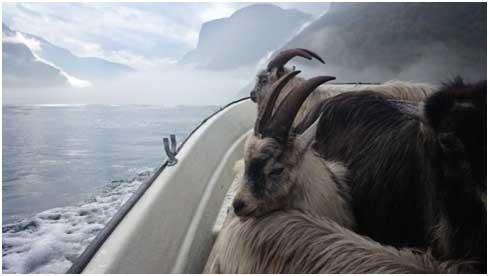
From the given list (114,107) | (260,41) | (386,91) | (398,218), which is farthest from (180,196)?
(114,107)

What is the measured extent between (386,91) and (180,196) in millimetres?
1545

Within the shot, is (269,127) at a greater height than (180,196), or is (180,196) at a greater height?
(269,127)

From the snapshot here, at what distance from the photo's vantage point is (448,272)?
104 cm

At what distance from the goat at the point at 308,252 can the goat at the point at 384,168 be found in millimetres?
139

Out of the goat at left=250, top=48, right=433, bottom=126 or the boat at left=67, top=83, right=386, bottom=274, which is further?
the goat at left=250, top=48, right=433, bottom=126

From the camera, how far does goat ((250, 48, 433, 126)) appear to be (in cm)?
256

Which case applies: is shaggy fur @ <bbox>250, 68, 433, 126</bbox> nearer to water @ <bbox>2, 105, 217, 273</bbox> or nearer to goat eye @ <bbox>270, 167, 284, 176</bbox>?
goat eye @ <bbox>270, 167, 284, 176</bbox>

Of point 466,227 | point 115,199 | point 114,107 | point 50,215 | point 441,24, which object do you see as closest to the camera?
point 466,227

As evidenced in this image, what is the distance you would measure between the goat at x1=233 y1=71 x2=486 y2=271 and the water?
0.80 m

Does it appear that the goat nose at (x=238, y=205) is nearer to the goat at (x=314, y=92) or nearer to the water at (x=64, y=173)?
the water at (x=64, y=173)

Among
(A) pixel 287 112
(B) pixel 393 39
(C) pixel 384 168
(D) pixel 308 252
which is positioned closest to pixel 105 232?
(D) pixel 308 252

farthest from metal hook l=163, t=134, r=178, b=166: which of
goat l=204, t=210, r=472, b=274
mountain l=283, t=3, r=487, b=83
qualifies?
mountain l=283, t=3, r=487, b=83

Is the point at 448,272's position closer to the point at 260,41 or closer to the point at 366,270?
the point at 366,270

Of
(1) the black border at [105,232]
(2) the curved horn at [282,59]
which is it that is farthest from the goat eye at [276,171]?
(2) the curved horn at [282,59]
